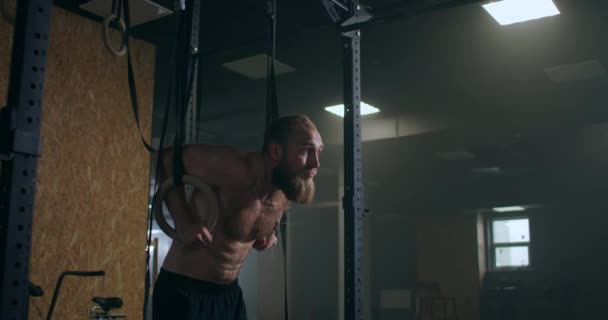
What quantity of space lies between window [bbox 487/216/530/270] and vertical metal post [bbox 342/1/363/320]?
11.0 metres

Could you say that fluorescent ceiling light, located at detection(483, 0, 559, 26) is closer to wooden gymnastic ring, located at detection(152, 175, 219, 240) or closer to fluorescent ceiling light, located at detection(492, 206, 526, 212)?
wooden gymnastic ring, located at detection(152, 175, 219, 240)

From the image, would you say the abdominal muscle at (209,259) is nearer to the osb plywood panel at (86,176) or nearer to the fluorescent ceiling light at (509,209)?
the osb plywood panel at (86,176)

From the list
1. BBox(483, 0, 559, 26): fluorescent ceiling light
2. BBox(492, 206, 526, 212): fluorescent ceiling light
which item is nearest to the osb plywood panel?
BBox(483, 0, 559, 26): fluorescent ceiling light

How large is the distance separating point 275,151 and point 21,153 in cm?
111

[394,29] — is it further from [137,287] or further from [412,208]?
[412,208]

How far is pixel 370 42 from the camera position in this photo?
4.95 metres

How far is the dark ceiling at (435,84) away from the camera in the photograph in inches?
177

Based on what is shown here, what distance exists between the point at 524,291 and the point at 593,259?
4.62 ft

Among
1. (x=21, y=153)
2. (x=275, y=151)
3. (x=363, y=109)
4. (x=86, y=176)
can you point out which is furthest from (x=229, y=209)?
(x=363, y=109)

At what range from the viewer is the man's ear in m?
2.33

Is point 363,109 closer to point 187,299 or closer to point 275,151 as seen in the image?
point 275,151

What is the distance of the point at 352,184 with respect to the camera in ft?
8.16

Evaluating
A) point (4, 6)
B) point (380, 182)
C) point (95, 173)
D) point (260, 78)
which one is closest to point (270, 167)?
point (4, 6)

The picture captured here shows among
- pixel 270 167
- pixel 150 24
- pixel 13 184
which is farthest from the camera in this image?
pixel 150 24
